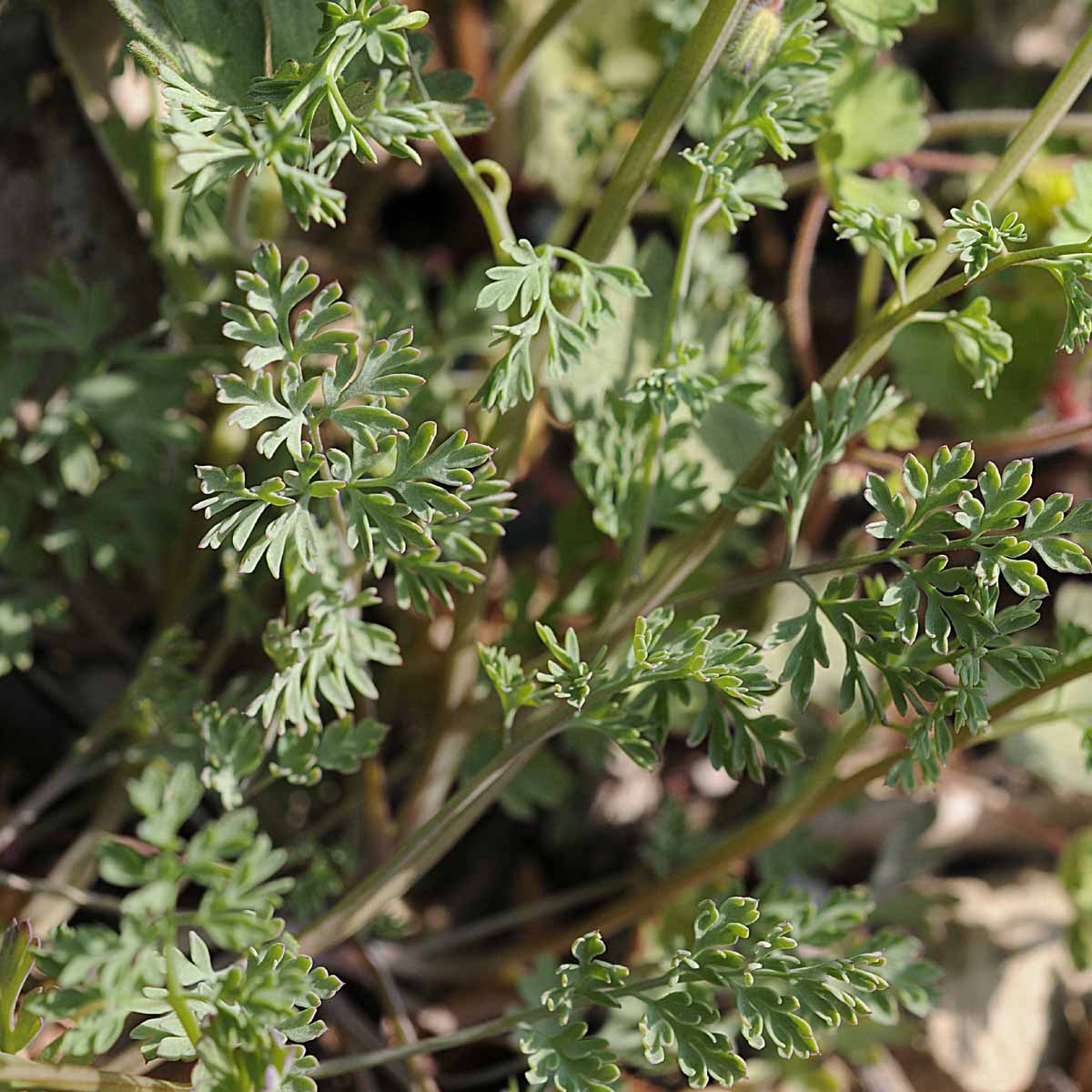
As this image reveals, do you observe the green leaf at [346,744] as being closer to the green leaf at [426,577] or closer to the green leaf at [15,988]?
the green leaf at [426,577]

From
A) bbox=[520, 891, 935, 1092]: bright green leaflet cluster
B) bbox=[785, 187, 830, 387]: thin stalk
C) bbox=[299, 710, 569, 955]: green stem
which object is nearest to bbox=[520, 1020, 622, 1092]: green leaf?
bbox=[520, 891, 935, 1092]: bright green leaflet cluster

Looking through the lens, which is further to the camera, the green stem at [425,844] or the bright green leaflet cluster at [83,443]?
the bright green leaflet cluster at [83,443]

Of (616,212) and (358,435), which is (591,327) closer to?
(616,212)

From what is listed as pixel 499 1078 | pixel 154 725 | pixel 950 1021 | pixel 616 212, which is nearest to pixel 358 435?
pixel 616 212

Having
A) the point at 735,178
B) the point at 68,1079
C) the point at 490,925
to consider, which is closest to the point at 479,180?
the point at 735,178

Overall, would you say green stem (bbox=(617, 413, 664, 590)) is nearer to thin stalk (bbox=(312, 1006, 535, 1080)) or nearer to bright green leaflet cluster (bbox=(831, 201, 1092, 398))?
bright green leaflet cluster (bbox=(831, 201, 1092, 398))

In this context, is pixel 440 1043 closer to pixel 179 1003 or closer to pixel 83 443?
pixel 179 1003

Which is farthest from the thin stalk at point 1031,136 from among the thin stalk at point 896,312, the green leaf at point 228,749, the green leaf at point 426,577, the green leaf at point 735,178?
the green leaf at point 228,749

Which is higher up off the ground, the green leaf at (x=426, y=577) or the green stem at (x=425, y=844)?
the green leaf at (x=426, y=577)
